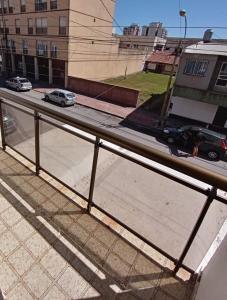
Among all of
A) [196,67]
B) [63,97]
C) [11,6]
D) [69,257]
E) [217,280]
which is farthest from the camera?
[11,6]

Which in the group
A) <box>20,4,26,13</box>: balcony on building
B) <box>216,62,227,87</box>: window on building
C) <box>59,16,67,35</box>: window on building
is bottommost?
<box>216,62,227,87</box>: window on building

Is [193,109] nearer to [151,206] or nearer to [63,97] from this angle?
[63,97]

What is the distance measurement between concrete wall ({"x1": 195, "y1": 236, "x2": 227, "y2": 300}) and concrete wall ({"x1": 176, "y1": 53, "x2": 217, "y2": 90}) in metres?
13.8

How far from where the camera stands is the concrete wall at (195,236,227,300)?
1128 mm

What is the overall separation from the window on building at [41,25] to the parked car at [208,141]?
17.7m

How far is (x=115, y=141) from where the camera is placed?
1540 mm

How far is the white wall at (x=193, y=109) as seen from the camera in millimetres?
14016

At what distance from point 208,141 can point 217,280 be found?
9.81 meters

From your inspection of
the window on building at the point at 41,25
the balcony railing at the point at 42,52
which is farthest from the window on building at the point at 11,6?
the balcony railing at the point at 42,52

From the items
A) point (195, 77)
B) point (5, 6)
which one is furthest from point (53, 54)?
point (195, 77)

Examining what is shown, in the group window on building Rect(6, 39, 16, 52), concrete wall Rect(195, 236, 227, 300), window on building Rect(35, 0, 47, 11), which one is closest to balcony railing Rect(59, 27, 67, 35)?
window on building Rect(35, 0, 47, 11)

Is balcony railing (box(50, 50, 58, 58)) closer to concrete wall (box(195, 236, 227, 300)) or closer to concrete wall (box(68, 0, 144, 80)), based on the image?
concrete wall (box(68, 0, 144, 80))

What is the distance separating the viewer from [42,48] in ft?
69.5

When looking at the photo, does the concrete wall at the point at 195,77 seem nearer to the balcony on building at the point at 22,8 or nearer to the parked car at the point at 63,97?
the parked car at the point at 63,97
